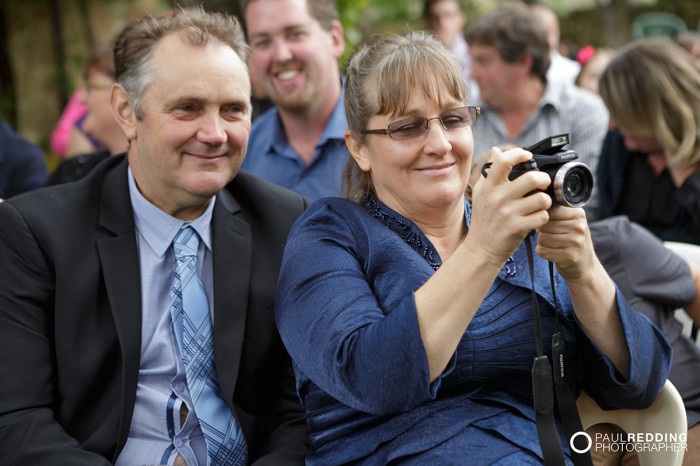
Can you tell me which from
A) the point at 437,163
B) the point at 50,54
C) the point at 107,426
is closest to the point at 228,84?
the point at 437,163

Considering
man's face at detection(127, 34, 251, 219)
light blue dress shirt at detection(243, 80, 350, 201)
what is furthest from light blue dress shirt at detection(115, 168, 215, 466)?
light blue dress shirt at detection(243, 80, 350, 201)

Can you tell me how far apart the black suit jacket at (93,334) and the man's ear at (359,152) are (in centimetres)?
50

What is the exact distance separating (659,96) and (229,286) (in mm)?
2508

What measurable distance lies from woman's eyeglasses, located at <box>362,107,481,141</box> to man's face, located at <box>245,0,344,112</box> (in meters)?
1.91

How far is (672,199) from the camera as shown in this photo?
4.25 metres

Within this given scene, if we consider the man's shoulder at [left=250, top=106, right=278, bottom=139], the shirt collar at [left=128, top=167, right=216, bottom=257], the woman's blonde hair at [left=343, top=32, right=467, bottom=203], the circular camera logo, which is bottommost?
the circular camera logo

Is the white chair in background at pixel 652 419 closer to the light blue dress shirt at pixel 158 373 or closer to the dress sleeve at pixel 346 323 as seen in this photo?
the dress sleeve at pixel 346 323

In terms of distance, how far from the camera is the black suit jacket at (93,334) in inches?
95.3

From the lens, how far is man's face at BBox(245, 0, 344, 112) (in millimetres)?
4246

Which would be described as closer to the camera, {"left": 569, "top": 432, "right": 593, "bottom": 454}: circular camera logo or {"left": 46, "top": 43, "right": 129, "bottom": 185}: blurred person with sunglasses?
{"left": 569, "top": 432, "right": 593, "bottom": 454}: circular camera logo

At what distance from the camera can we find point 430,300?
6.59ft

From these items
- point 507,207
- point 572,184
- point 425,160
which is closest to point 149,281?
point 425,160

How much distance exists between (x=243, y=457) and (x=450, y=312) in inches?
39.3

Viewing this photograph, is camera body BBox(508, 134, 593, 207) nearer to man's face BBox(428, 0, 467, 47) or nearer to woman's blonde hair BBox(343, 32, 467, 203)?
woman's blonde hair BBox(343, 32, 467, 203)
